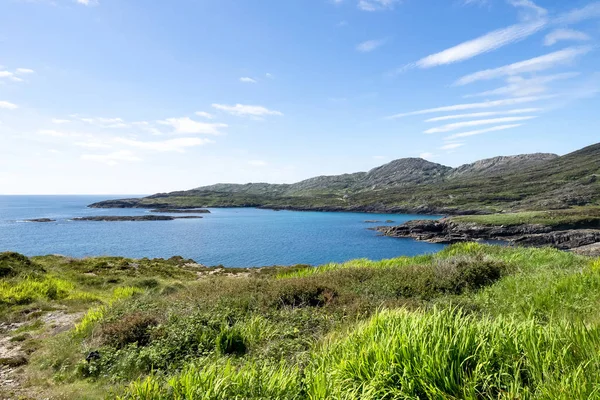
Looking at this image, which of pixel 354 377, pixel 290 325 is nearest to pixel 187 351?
pixel 290 325

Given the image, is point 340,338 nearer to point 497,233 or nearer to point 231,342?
point 231,342


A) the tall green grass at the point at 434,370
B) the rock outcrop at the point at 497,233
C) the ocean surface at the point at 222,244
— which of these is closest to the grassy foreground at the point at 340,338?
the tall green grass at the point at 434,370

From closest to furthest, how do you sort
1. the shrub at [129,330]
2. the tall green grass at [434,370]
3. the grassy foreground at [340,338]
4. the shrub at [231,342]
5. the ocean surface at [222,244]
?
the tall green grass at [434,370], the grassy foreground at [340,338], the shrub at [231,342], the shrub at [129,330], the ocean surface at [222,244]

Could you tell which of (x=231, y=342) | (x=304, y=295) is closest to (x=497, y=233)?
(x=304, y=295)

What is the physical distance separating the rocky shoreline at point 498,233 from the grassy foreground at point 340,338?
71.8 meters

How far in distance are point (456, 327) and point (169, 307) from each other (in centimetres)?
940

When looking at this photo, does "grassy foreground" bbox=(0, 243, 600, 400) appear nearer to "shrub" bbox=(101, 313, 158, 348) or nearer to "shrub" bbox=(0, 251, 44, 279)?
"shrub" bbox=(101, 313, 158, 348)

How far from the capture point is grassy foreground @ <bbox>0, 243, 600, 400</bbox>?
4.79m

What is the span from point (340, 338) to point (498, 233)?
95.9 meters

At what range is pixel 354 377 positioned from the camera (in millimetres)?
5305

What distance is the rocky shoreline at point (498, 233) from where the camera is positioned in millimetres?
73125

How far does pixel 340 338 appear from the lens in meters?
7.32

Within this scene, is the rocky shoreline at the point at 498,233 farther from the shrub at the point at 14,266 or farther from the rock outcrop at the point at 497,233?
the shrub at the point at 14,266

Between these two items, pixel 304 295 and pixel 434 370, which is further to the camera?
pixel 304 295
